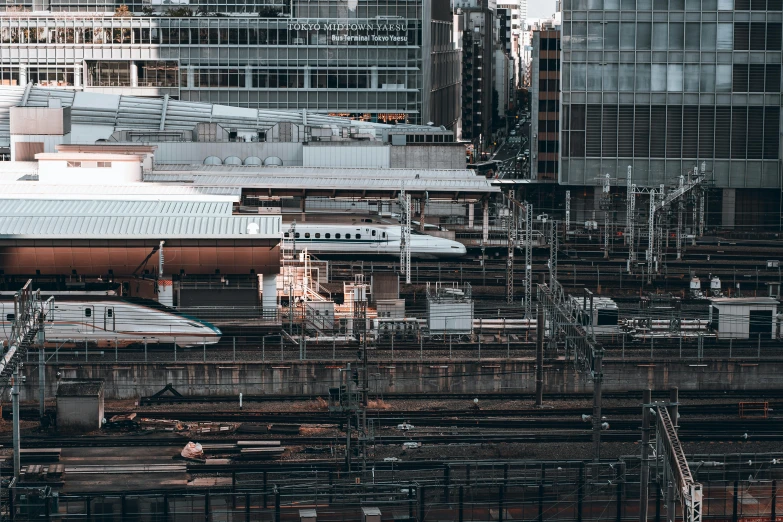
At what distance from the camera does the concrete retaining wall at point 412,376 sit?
39.3m

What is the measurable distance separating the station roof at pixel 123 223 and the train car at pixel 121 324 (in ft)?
10.0

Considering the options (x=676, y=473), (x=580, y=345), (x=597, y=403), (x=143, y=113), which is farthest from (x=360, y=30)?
(x=676, y=473)

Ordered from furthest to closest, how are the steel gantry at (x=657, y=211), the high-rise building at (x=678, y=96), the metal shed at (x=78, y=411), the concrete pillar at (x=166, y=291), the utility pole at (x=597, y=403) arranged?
the high-rise building at (x=678, y=96)
the steel gantry at (x=657, y=211)
the concrete pillar at (x=166, y=291)
the metal shed at (x=78, y=411)
the utility pole at (x=597, y=403)

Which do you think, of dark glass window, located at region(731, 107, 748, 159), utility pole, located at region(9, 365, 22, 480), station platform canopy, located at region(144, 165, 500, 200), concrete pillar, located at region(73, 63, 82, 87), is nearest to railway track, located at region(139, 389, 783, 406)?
utility pole, located at region(9, 365, 22, 480)

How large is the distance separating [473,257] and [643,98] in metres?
17.3

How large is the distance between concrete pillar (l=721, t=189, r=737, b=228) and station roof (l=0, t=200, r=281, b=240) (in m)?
34.3

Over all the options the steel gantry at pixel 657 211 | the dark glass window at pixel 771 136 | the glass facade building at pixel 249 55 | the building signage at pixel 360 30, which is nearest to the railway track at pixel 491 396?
the steel gantry at pixel 657 211

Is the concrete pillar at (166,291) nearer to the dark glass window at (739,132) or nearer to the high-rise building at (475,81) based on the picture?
the dark glass window at (739,132)

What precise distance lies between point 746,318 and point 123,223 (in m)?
18.4

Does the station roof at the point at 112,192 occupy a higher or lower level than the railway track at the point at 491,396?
higher

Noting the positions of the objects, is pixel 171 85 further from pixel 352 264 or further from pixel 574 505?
pixel 574 505

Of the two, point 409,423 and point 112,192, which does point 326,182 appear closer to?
point 112,192

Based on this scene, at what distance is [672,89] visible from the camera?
74.8 meters

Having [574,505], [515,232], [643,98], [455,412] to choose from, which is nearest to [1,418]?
[455,412]
